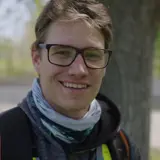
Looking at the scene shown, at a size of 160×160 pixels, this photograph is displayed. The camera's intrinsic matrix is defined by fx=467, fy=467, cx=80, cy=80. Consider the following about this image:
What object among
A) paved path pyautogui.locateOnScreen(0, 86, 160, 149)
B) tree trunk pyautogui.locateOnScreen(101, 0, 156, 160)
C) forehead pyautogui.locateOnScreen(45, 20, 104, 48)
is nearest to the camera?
forehead pyautogui.locateOnScreen(45, 20, 104, 48)

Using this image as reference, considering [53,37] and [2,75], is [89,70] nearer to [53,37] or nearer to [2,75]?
[53,37]

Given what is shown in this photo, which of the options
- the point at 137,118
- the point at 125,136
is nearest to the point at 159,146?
the point at 137,118

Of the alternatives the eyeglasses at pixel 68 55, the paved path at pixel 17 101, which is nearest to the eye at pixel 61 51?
the eyeglasses at pixel 68 55

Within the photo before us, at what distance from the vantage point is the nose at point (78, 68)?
6.04ft

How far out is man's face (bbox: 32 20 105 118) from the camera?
186cm

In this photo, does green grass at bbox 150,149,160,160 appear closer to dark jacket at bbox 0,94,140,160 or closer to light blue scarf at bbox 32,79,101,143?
dark jacket at bbox 0,94,140,160

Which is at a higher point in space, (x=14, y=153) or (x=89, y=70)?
(x=89, y=70)

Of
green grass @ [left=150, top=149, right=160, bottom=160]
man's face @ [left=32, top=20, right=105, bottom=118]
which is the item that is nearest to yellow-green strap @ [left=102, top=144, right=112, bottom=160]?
man's face @ [left=32, top=20, right=105, bottom=118]

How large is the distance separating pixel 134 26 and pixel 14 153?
1.85 m

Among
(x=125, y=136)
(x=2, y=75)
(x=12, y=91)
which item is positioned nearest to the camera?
(x=125, y=136)

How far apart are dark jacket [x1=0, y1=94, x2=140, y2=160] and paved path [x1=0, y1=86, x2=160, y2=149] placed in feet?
21.1

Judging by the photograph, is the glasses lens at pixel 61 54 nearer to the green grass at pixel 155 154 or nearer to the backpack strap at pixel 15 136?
the backpack strap at pixel 15 136

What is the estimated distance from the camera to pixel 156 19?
3480 mm

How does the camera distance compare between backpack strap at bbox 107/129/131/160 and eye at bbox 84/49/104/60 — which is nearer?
eye at bbox 84/49/104/60
